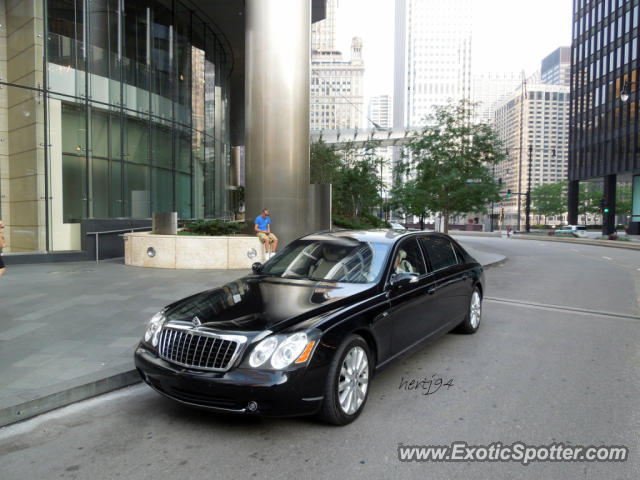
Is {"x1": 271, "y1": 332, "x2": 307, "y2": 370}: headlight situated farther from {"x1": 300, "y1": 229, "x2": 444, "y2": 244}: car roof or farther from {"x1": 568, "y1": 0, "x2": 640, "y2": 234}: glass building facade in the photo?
{"x1": 568, "y1": 0, "x2": 640, "y2": 234}: glass building facade

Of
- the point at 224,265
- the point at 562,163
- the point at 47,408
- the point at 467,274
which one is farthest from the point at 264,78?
the point at 562,163

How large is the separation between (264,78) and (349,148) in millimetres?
21129

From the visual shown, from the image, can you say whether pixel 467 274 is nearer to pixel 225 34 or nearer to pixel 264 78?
pixel 264 78

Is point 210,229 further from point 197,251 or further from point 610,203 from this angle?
point 610,203

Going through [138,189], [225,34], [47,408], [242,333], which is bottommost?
[47,408]

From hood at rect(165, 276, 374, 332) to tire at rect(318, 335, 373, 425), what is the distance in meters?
0.38

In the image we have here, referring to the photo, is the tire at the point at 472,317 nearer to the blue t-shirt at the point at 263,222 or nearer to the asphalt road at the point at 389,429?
the asphalt road at the point at 389,429

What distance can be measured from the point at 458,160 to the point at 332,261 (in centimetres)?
1723

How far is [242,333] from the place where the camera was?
3.45 m

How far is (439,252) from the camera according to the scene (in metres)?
5.91

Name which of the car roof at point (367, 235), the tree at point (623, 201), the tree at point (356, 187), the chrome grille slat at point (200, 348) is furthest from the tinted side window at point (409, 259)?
the tree at point (623, 201)

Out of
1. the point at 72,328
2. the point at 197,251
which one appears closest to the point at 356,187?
the point at 197,251

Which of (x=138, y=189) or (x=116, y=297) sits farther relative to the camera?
(x=138, y=189)

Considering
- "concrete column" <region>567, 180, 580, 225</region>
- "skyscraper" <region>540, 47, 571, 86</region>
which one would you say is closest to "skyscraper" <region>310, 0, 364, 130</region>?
"concrete column" <region>567, 180, 580, 225</region>
